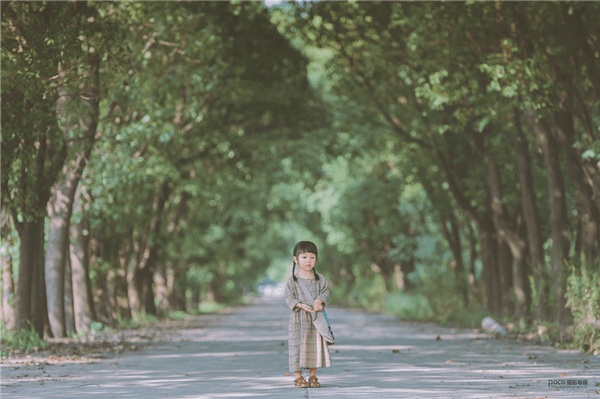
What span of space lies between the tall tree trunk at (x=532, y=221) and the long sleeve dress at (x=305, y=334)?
847cm

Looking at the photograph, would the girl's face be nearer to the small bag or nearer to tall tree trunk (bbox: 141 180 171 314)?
the small bag

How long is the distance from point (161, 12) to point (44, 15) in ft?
16.6

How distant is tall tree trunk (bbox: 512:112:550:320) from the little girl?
8476 mm

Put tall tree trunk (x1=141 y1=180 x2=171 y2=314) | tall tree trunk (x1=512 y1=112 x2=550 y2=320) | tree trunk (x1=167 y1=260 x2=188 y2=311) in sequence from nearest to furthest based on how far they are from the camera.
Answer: tall tree trunk (x1=512 y1=112 x2=550 y2=320)
tall tree trunk (x1=141 y1=180 x2=171 y2=314)
tree trunk (x1=167 y1=260 x2=188 y2=311)

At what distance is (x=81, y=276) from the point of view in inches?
763

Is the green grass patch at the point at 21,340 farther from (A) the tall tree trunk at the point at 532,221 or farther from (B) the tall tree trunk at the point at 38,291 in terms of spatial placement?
(A) the tall tree trunk at the point at 532,221

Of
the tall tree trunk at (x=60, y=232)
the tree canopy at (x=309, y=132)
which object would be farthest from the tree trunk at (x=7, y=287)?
the tall tree trunk at (x=60, y=232)

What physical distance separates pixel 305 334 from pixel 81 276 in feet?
40.5

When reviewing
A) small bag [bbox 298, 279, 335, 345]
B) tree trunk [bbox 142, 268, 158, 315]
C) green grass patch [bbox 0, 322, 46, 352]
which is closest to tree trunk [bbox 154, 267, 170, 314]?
tree trunk [bbox 142, 268, 158, 315]

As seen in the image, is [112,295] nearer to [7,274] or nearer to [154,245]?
[154,245]

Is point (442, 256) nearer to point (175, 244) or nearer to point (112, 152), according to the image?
point (175, 244)

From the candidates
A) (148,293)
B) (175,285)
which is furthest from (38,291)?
(175,285)

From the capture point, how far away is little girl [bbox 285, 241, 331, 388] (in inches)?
326

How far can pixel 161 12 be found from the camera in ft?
58.0
